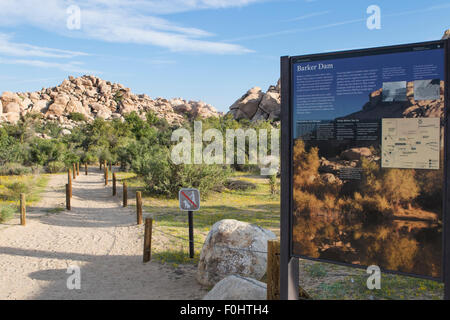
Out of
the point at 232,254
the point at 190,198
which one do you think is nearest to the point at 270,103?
the point at 190,198

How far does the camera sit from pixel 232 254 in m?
6.22

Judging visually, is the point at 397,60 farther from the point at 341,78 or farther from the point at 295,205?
the point at 295,205

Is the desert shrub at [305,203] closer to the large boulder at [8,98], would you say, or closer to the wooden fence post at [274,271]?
the wooden fence post at [274,271]

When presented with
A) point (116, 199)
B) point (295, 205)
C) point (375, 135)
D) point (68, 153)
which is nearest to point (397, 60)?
point (375, 135)

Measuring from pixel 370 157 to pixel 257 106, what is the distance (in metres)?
61.1

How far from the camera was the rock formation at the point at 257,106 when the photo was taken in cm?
6099

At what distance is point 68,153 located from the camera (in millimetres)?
33312

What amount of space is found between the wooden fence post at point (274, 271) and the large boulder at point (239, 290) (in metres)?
0.22

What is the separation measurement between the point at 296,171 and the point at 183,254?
4.82 meters

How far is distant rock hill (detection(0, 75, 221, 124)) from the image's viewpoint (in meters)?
85.2

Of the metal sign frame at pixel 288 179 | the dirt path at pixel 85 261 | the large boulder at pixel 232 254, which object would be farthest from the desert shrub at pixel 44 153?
the metal sign frame at pixel 288 179

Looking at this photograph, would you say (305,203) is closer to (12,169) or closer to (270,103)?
(12,169)

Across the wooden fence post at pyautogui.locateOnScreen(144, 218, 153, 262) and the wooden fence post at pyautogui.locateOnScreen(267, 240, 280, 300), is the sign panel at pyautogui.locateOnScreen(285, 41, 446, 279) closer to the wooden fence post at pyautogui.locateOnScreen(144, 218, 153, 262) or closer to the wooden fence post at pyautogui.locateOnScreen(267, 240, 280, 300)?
the wooden fence post at pyautogui.locateOnScreen(267, 240, 280, 300)

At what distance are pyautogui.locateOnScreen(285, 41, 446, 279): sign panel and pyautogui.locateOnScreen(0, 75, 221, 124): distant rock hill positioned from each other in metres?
74.5
